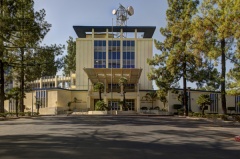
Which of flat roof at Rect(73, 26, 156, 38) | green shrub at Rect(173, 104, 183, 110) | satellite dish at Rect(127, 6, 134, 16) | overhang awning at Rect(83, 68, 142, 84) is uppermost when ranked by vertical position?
satellite dish at Rect(127, 6, 134, 16)

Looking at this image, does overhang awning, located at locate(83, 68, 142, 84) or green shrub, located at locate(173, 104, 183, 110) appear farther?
green shrub, located at locate(173, 104, 183, 110)

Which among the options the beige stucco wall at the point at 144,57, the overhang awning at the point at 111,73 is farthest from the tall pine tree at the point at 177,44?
the beige stucco wall at the point at 144,57

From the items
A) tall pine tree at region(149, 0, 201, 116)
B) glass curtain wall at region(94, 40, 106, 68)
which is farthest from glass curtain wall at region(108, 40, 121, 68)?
tall pine tree at region(149, 0, 201, 116)

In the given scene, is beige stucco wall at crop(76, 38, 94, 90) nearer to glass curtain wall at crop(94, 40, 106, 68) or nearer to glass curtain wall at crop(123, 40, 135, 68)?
glass curtain wall at crop(94, 40, 106, 68)

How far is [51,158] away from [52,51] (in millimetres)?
27861

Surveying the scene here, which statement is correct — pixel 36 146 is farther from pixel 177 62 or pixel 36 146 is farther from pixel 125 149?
pixel 177 62

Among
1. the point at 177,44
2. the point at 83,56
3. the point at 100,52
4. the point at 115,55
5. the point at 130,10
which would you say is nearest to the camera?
the point at 177,44

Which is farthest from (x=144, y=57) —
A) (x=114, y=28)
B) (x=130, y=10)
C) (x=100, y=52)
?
(x=130, y=10)

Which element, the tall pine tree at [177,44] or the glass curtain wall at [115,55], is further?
the glass curtain wall at [115,55]

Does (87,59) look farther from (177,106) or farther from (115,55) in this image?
(177,106)

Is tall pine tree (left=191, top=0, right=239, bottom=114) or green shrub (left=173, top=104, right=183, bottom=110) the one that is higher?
tall pine tree (left=191, top=0, right=239, bottom=114)

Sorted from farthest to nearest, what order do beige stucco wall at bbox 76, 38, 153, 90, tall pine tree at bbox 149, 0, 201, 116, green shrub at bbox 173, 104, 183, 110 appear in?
beige stucco wall at bbox 76, 38, 153, 90 → green shrub at bbox 173, 104, 183, 110 → tall pine tree at bbox 149, 0, 201, 116

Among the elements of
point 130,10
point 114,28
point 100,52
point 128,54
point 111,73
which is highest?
point 130,10

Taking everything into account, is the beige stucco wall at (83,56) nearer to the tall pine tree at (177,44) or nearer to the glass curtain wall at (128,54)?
the glass curtain wall at (128,54)
